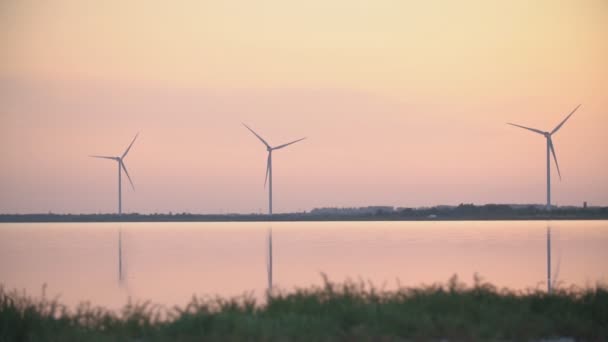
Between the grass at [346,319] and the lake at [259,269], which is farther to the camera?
the lake at [259,269]

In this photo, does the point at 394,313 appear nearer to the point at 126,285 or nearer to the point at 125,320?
the point at 125,320

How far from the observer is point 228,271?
34.6m

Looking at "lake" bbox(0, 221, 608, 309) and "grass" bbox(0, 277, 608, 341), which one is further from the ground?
"grass" bbox(0, 277, 608, 341)

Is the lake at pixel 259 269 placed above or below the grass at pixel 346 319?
below

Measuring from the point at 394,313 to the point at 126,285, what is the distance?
1553 cm

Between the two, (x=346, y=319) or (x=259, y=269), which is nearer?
(x=346, y=319)

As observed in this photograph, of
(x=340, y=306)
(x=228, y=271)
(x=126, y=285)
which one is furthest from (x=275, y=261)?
(x=340, y=306)

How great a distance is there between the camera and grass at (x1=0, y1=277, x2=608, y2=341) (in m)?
15.2

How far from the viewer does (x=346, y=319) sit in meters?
16.1

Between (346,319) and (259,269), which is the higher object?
(346,319)

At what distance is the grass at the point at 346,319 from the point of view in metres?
15.2

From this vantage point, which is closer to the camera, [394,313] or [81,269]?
[394,313]

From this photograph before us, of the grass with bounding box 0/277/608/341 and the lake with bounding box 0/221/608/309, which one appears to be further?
the lake with bounding box 0/221/608/309

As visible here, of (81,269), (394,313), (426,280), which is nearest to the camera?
(394,313)
